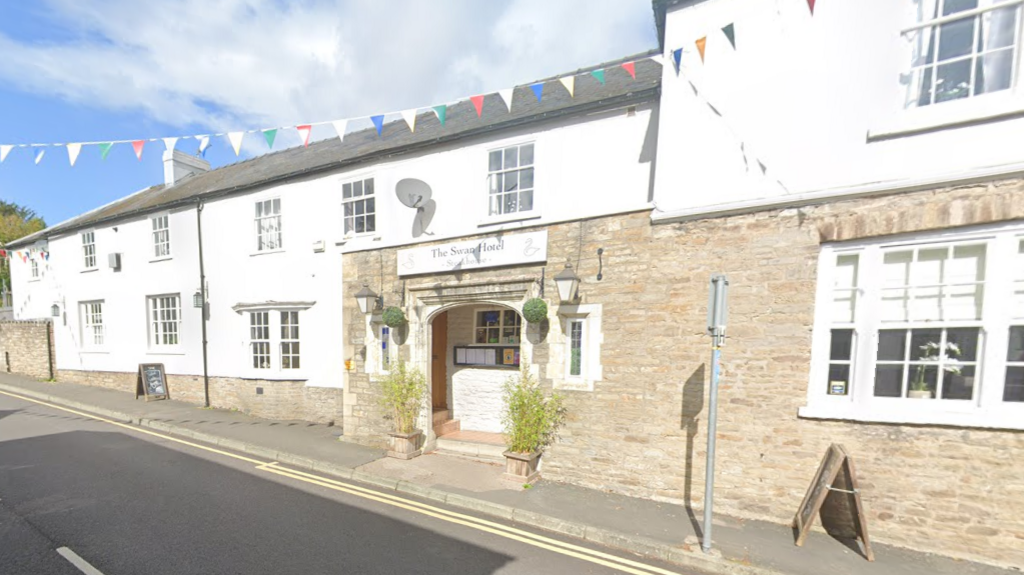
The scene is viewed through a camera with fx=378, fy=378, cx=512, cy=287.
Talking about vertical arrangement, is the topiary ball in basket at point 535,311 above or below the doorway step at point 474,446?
above

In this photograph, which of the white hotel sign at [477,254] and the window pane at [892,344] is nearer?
the window pane at [892,344]

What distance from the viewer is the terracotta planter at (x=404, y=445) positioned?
7.01m

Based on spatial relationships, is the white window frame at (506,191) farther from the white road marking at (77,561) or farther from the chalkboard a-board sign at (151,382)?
the chalkboard a-board sign at (151,382)

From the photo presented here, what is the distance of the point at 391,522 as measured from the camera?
4.95 metres

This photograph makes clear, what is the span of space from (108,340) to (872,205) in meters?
21.6

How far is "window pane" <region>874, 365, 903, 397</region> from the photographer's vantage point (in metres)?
4.37

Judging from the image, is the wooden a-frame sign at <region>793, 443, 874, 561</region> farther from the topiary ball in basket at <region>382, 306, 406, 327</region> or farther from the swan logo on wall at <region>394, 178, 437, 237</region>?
the swan logo on wall at <region>394, 178, 437, 237</region>

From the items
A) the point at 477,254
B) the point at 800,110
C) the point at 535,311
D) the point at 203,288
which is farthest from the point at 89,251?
the point at 800,110

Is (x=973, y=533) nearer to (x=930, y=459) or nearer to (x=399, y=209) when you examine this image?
(x=930, y=459)

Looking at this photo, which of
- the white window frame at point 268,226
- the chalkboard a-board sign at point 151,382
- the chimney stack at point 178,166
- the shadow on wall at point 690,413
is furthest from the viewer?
the chimney stack at point 178,166

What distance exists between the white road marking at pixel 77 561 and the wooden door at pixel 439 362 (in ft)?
16.7

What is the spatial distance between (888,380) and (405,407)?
7.08 m

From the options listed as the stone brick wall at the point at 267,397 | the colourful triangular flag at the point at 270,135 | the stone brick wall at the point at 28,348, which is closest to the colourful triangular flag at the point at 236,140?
the colourful triangular flag at the point at 270,135

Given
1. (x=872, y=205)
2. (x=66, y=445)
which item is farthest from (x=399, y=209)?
(x=66, y=445)
